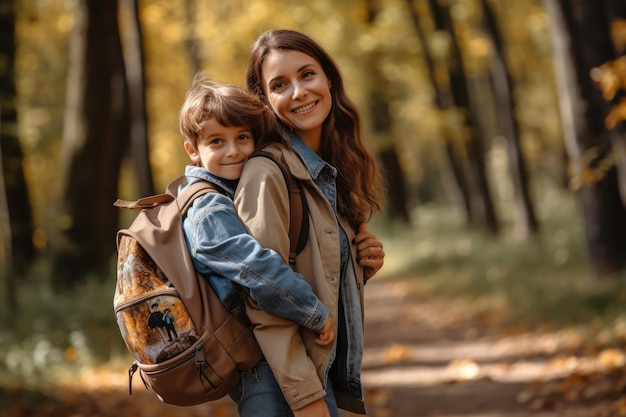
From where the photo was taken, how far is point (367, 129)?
76.0ft

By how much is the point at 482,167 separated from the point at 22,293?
11.0 metres

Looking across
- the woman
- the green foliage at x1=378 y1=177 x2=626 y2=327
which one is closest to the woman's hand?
the woman

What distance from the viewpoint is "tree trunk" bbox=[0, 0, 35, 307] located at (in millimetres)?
8695

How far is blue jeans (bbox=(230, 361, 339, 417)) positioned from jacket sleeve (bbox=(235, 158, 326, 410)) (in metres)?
0.11

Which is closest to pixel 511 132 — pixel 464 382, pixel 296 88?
pixel 464 382

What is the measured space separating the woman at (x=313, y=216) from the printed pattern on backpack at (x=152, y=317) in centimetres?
25

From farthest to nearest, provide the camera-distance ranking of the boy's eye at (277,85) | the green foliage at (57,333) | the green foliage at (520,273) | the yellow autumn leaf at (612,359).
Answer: the green foliage at (520,273), the green foliage at (57,333), the yellow autumn leaf at (612,359), the boy's eye at (277,85)

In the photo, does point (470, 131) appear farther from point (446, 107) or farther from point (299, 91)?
point (299, 91)

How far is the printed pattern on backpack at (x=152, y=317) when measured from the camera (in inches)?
107

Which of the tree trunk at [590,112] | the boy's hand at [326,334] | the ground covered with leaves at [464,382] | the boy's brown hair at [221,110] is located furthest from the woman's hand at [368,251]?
the tree trunk at [590,112]

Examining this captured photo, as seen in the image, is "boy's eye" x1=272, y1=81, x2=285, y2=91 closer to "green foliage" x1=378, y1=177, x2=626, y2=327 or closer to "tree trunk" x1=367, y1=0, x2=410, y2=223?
"green foliage" x1=378, y1=177, x2=626, y2=327

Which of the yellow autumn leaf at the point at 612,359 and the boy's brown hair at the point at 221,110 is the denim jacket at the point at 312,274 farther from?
the yellow autumn leaf at the point at 612,359

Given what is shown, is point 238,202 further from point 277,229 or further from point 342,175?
point 342,175

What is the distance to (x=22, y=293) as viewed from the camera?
1074 cm
